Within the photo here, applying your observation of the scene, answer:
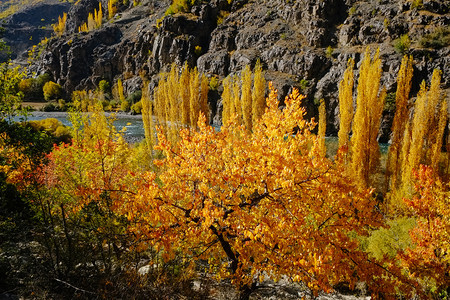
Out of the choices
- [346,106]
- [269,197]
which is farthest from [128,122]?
[269,197]

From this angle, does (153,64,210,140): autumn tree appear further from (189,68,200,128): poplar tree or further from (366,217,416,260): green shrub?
(366,217,416,260): green shrub

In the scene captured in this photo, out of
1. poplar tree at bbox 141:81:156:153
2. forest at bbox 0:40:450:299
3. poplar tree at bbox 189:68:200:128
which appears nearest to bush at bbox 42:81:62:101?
poplar tree at bbox 141:81:156:153

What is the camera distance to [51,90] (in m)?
68.8

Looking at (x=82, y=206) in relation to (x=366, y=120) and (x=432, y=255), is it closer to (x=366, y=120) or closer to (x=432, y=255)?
(x=432, y=255)

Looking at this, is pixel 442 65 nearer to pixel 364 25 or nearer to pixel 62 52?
pixel 364 25

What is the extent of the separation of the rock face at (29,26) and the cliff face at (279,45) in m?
53.3

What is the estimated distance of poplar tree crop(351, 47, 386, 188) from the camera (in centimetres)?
1596

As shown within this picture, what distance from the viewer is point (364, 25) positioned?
40.7 m

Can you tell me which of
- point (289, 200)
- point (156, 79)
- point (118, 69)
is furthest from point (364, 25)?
point (118, 69)

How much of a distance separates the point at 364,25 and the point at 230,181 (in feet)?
157

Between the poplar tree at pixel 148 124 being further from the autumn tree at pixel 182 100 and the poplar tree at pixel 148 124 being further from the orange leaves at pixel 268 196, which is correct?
the orange leaves at pixel 268 196

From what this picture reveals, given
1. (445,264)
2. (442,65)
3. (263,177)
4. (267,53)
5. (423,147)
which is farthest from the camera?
(267,53)

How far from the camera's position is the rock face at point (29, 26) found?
4453 inches

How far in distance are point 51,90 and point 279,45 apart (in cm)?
6366
